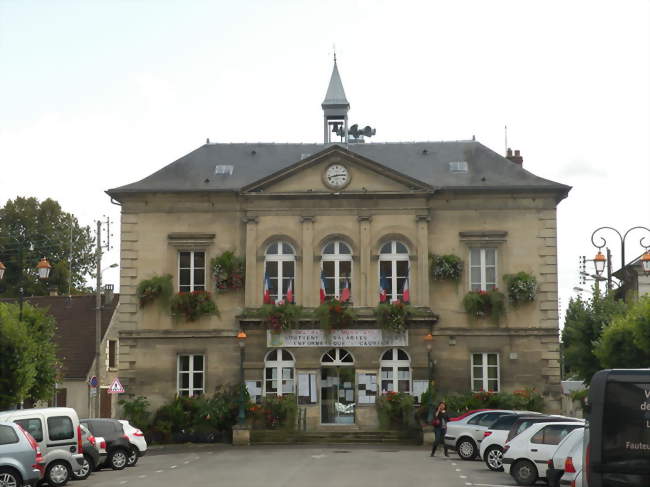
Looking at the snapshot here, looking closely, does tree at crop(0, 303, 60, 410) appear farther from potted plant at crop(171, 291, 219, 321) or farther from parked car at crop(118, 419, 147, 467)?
potted plant at crop(171, 291, 219, 321)

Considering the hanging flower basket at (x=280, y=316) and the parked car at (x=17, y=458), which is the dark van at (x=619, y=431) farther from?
the hanging flower basket at (x=280, y=316)

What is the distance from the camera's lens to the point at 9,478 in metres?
20.4

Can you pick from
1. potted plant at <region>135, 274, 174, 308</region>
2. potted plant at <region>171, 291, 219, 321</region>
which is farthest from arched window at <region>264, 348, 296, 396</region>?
potted plant at <region>135, 274, 174, 308</region>

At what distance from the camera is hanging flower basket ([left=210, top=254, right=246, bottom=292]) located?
40.4m

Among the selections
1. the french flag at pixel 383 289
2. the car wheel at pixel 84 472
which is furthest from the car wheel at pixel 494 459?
the french flag at pixel 383 289

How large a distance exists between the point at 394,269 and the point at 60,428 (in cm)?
1895

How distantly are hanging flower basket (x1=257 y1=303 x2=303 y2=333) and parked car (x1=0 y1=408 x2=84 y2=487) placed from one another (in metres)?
16.0

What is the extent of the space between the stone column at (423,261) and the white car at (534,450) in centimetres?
1599

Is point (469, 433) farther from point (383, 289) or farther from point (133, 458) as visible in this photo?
point (133, 458)

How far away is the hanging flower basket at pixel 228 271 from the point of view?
133ft

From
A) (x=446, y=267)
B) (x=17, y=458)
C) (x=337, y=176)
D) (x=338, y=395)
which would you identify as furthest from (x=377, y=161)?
(x=17, y=458)

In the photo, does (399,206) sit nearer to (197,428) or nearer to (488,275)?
(488,275)

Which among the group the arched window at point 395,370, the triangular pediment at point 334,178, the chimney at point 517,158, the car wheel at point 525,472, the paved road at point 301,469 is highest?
the chimney at point 517,158

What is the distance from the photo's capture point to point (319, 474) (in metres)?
25.3
